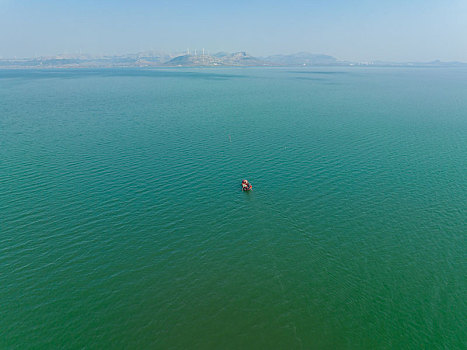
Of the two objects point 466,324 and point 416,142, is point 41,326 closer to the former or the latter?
point 466,324

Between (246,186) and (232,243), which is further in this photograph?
(246,186)

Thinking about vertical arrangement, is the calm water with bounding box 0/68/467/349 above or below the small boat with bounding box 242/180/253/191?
below

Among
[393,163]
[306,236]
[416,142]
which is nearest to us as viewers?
[306,236]

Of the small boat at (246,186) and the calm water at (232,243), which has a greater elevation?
the small boat at (246,186)

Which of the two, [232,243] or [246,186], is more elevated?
[246,186]

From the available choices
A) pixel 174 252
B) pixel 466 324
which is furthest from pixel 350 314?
pixel 174 252

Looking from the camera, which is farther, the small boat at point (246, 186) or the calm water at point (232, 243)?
the small boat at point (246, 186)

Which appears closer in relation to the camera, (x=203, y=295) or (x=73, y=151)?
(x=203, y=295)

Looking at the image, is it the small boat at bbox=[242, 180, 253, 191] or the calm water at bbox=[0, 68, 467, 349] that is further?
the small boat at bbox=[242, 180, 253, 191]
